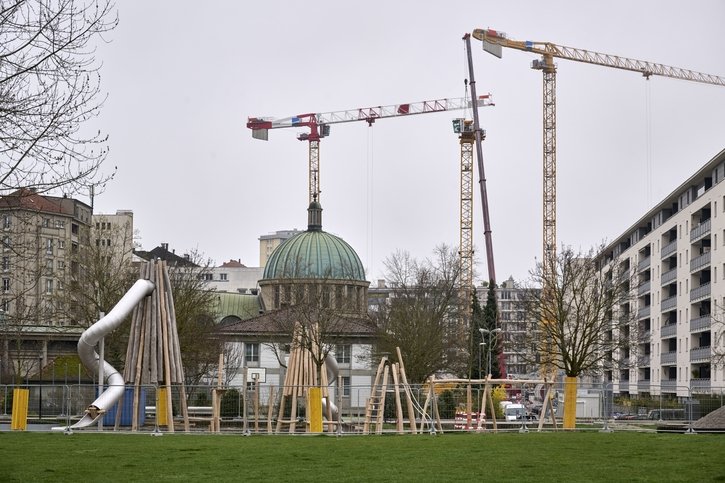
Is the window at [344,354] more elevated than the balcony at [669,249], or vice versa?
the balcony at [669,249]

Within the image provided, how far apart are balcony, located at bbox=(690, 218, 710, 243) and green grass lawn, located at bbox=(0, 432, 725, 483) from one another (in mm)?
58721

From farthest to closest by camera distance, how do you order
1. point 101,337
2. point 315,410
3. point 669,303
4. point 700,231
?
1. point 669,303
2. point 700,231
3. point 101,337
4. point 315,410

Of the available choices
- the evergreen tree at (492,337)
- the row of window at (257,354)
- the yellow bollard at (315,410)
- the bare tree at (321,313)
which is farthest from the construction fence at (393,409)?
the row of window at (257,354)

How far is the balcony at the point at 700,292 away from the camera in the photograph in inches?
3536

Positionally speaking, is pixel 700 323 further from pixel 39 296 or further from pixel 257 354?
pixel 39 296

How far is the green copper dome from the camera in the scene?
11775 cm

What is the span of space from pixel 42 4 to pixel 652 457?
1377cm

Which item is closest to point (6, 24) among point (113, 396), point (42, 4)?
point (42, 4)

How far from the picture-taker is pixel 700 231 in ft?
297

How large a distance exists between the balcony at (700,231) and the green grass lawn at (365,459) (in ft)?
193

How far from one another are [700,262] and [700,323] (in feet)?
14.9

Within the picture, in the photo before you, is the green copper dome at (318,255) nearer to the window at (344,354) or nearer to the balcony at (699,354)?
the window at (344,354)

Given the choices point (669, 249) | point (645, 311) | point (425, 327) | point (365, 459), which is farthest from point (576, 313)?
point (645, 311)

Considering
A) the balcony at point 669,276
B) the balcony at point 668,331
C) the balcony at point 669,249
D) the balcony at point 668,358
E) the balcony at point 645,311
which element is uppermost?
the balcony at point 669,249
